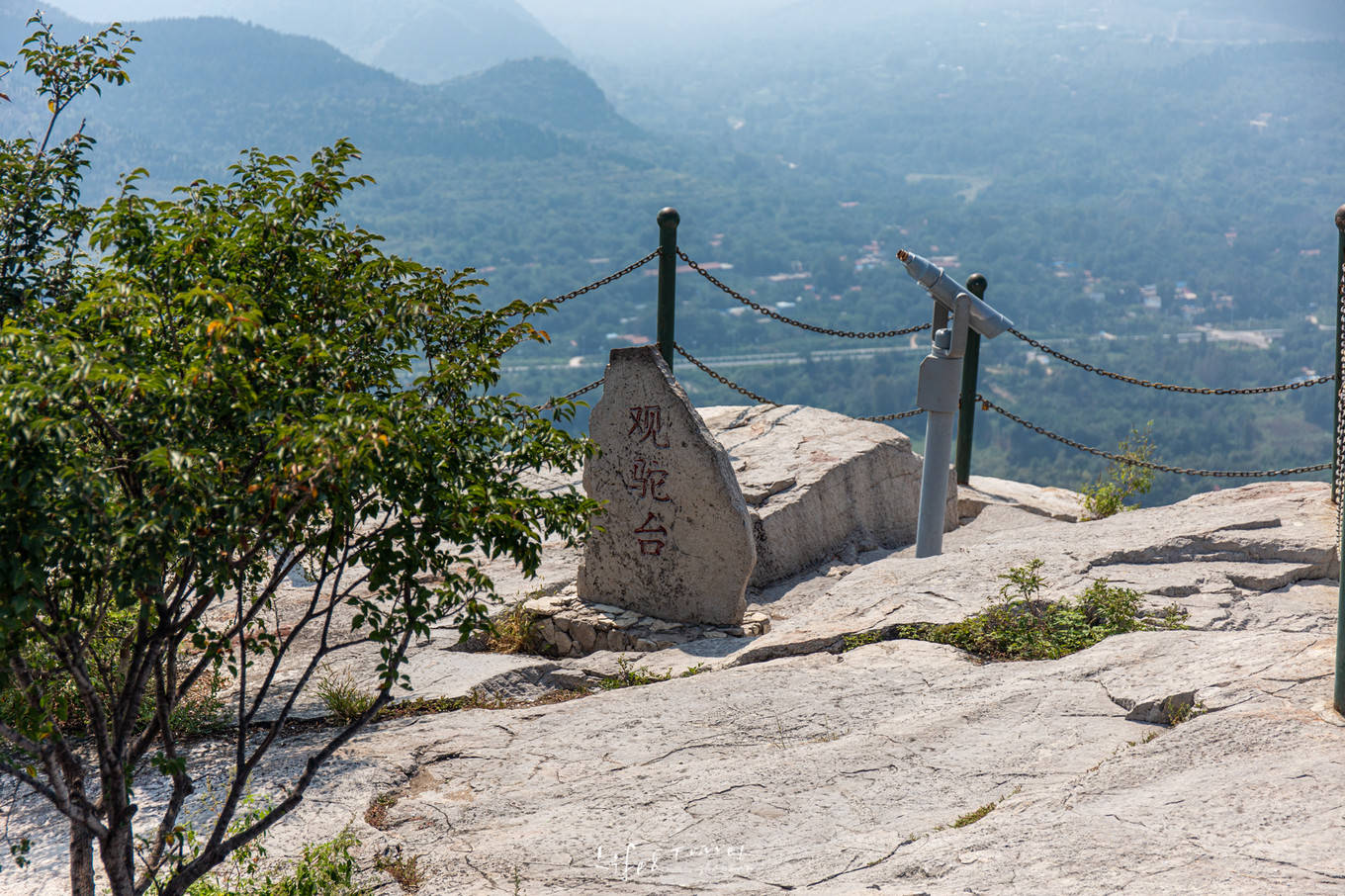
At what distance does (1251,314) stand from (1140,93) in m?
111

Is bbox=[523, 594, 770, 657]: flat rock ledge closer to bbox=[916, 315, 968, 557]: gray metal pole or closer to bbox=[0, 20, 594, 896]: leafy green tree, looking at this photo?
bbox=[916, 315, 968, 557]: gray metal pole

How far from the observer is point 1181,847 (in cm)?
263

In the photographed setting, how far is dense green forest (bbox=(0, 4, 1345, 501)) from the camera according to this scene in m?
66.6

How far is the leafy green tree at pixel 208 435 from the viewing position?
2.04 m

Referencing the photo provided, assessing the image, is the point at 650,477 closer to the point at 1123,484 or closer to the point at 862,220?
the point at 1123,484

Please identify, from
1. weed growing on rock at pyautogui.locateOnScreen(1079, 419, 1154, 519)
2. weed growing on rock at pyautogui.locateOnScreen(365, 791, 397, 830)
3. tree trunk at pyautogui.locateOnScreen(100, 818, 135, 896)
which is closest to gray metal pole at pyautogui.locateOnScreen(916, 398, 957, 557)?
weed growing on rock at pyautogui.locateOnScreen(1079, 419, 1154, 519)

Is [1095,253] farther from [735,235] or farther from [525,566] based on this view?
[525,566]

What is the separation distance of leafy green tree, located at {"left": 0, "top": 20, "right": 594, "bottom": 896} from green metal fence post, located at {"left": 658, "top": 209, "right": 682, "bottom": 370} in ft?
13.0

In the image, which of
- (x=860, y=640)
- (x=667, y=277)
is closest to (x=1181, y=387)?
(x=860, y=640)

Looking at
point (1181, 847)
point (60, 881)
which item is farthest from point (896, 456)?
point (60, 881)

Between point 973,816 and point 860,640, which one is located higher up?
point 860,640

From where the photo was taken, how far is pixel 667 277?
278 inches

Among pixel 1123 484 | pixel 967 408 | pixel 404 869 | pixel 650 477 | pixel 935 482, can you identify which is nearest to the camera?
pixel 404 869

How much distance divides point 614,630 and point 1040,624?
216cm
